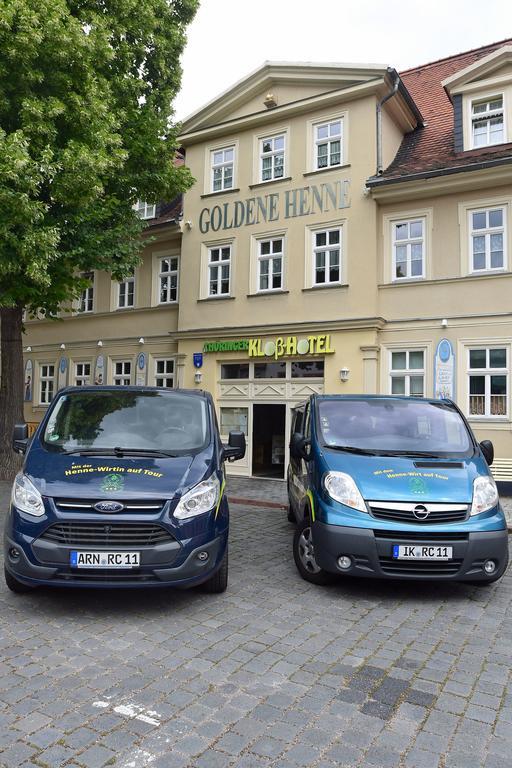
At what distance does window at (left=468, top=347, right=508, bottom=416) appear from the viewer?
13609 millimetres

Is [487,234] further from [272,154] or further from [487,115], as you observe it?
[272,154]

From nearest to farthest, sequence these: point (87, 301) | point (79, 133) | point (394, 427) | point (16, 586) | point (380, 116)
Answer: point (16, 586), point (394, 427), point (79, 133), point (380, 116), point (87, 301)

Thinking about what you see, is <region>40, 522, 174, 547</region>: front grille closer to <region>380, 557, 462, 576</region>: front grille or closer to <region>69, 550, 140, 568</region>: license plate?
<region>69, 550, 140, 568</region>: license plate

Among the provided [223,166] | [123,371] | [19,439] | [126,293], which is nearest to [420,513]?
[19,439]

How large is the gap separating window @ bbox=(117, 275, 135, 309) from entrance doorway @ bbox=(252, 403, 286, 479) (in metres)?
6.42

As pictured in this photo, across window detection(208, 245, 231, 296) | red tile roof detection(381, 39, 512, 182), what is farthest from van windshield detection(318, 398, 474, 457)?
window detection(208, 245, 231, 296)

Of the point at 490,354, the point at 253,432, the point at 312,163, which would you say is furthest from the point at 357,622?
the point at 312,163

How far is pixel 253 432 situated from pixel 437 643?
12765 millimetres

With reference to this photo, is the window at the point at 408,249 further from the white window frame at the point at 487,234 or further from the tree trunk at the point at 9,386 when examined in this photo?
the tree trunk at the point at 9,386

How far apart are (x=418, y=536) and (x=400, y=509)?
26 cm

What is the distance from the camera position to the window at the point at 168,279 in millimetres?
19141

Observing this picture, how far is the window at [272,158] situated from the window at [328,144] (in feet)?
3.68

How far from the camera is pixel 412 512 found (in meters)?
5.02

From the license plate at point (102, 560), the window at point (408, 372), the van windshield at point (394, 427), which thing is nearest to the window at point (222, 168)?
the window at point (408, 372)
